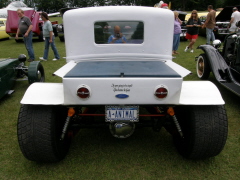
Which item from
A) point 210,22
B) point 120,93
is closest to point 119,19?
point 120,93

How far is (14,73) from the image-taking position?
197 inches

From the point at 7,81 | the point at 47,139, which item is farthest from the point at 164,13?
the point at 7,81

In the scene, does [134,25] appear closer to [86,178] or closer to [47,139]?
[47,139]

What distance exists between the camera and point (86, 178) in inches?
92.7

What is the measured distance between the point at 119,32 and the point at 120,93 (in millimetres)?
1296

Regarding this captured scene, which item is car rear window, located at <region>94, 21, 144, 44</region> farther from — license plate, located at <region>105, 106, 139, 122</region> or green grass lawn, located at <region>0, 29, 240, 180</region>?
green grass lawn, located at <region>0, 29, 240, 180</region>

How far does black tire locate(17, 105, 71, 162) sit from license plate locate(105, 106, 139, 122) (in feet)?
2.08

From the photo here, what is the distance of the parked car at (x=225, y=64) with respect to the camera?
176 inches

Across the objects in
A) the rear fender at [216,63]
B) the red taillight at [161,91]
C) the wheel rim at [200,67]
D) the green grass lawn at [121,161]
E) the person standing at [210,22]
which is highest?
the person standing at [210,22]

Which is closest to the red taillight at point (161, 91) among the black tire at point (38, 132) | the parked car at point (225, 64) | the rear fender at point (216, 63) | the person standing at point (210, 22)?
the black tire at point (38, 132)

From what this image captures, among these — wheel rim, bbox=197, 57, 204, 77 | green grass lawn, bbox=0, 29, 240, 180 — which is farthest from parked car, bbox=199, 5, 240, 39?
green grass lawn, bbox=0, 29, 240, 180

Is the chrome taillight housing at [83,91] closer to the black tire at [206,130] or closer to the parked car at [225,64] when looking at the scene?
the black tire at [206,130]

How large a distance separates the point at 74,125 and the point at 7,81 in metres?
2.82

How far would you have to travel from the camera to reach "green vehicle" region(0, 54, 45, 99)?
4389 millimetres
